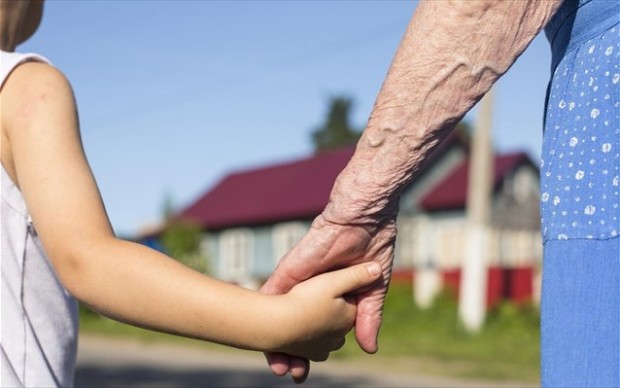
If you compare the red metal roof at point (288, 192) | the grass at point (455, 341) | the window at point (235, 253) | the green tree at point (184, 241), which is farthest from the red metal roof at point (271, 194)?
the grass at point (455, 341)

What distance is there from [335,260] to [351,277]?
6cm

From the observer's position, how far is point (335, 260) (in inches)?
65.5

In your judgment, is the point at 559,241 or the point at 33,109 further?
the point at 33,109

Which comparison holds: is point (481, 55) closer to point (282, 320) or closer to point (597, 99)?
point (597, 99)

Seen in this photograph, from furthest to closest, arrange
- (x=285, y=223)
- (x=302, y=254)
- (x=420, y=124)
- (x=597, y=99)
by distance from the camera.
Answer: (x=285, y=223), (x=302, y=254), (x=420, y=124), (x=597, y=99)

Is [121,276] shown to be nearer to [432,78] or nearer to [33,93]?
[33,93]

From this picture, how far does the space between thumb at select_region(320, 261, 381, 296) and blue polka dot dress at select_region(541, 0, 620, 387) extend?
30 cm

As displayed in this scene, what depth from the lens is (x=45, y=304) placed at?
1.73 m

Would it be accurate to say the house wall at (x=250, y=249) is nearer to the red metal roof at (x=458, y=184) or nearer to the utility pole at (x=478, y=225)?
the red metal roof at (x=458, y=184)

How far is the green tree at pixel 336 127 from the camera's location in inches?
3223

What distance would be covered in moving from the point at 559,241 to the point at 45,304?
0.85 metres

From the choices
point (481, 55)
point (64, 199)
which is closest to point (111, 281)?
point (64, 199)

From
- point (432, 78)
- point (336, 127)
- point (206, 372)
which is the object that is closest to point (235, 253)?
point (206, 372)

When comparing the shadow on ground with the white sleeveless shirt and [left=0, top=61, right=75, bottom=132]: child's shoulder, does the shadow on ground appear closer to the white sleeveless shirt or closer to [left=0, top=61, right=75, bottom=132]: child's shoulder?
the white sleeveless shirt
